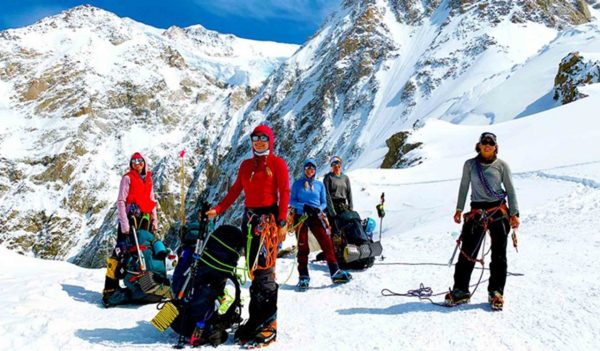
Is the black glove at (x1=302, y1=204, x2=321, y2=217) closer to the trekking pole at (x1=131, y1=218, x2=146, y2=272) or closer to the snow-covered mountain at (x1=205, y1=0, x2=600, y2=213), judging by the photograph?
the trekking pole at (x1=131, y1=218, x2=146, y2=272)

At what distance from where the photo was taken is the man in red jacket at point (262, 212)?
19.7 ft

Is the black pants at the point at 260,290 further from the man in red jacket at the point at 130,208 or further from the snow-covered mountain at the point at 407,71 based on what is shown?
the snow-covered mountain at the point at 407,71

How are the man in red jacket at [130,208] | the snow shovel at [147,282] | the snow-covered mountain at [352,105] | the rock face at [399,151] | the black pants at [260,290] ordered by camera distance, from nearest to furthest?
1. the black pants at [260,290]
2. the snow shovel at [147,282]
3. the man in red jacket at [130,208]
4. the rock face at [399,151]
5. the snow-covered mountain at [352,105]

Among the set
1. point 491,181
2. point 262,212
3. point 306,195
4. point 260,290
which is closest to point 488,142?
point 491,181

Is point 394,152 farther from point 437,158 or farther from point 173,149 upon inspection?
point 173,149

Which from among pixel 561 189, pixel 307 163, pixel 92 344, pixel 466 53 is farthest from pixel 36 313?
pixel 466 53

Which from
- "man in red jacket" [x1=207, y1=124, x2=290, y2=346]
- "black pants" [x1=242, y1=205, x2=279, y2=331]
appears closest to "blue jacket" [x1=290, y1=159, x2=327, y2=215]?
"man in red jacket" [x1=207, y1=124, x2=290, y2=346]

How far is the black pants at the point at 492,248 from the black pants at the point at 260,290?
2727mm

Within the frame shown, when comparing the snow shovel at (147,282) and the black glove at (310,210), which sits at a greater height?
the black glove at (310,210)

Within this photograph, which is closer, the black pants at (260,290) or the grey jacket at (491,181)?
the black pants at (260,290)

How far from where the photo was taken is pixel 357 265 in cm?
988

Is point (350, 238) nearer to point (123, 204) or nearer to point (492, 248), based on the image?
point (492, 248)

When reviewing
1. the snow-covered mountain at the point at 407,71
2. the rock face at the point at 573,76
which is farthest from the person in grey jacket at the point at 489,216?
the rock face at the point at 573,76

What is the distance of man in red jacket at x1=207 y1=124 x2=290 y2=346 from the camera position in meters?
6.00
